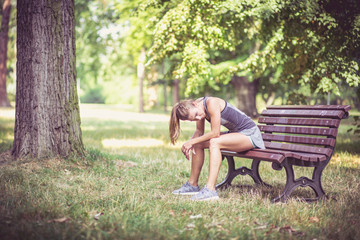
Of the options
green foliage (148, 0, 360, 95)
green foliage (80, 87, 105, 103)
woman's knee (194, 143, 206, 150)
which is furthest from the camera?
green foliage (80, 87, 105, 103)

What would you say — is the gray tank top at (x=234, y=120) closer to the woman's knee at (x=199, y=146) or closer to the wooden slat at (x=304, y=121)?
the woman's knee at (x=199, y=146)

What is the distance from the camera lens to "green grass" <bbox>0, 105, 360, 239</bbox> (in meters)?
3.11

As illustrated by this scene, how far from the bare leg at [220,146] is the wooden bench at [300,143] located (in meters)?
0.11

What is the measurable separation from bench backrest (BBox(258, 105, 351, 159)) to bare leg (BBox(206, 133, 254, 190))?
0.56 m

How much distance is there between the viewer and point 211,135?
4.54 meters

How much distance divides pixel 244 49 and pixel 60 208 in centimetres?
1943

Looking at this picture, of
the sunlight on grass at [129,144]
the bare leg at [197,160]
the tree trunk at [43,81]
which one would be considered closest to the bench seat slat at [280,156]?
the bare leg at [197,160]

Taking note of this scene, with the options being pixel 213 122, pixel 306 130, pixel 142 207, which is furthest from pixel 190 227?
pixel 306 130

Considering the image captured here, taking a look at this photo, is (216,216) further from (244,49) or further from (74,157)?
(244,49)

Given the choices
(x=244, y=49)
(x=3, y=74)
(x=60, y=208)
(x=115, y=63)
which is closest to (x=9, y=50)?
(x=3, y=74)

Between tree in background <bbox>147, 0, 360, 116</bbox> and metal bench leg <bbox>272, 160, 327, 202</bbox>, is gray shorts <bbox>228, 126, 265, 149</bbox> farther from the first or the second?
tree in background <bbox>147, 0, 360, 116</bbox>

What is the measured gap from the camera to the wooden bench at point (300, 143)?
4270 mm

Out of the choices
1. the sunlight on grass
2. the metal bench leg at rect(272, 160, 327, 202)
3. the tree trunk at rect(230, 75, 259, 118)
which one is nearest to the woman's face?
the metal bench leg at rect(272, 160, 327, 202)

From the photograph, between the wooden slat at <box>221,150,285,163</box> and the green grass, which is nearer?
the green grass
